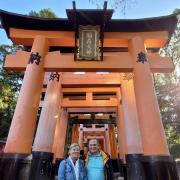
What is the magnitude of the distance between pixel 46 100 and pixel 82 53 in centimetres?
310

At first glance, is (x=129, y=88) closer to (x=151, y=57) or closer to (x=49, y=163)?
(x=151, y=57)

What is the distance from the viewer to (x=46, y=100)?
8.70 meters

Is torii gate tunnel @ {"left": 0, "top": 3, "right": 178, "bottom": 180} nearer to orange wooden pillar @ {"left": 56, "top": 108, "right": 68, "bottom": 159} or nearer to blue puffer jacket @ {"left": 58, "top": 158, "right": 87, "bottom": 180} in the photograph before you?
blue puffer jacket @ {"left": 58, "top": 158, "right": 87, "bottom": 180}

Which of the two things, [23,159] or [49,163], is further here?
[49,163]

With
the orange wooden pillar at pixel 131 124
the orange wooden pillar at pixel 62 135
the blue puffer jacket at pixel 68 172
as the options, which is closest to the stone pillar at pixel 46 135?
the orange wooden pillar at pixel 131 124

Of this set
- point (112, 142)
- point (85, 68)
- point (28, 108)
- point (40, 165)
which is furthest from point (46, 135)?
point (112, 142)

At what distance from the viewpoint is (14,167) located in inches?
200

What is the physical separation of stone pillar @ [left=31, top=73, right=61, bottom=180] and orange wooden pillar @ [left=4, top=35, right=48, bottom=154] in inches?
78.9

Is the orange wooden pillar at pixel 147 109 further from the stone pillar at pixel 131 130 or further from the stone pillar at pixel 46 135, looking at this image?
the stone pillar at pixel 46 135

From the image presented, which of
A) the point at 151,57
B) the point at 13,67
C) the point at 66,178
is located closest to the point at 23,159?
the point at 66,178

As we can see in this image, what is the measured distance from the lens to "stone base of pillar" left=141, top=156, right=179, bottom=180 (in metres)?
5.06

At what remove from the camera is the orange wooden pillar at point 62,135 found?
12164mm

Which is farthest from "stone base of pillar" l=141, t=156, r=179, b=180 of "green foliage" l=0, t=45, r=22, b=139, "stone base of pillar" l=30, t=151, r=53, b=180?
"green foliage" l=0, t=45, r=22, b=139

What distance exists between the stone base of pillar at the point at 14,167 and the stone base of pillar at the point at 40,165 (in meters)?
2.02
